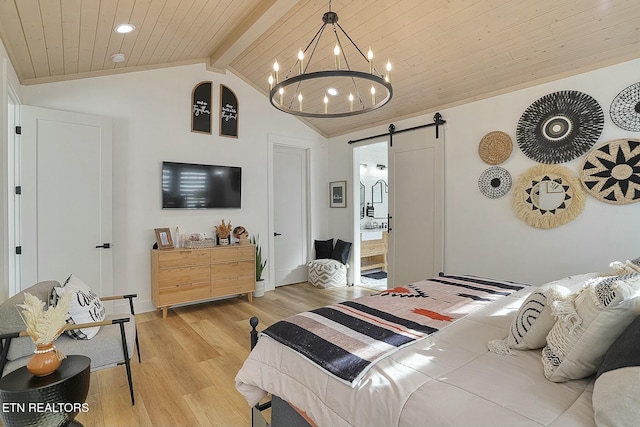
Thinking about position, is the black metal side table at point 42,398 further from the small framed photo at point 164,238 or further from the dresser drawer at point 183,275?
the small framed photo at point 164,238

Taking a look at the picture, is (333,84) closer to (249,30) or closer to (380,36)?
(380,36)

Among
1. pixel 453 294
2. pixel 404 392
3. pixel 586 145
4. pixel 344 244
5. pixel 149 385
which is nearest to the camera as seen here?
pixel 404 392

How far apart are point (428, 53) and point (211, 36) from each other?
235cm

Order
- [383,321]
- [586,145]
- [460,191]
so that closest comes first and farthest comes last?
[383,321], [586,145], [460,191]

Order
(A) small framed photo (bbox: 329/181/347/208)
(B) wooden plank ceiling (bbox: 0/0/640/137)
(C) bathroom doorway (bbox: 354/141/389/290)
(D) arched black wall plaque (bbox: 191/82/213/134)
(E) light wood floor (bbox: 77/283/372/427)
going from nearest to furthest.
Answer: (E) light wood floor (bbox: 77/283/372/427) → (B) wooden plank ceiling (bbox: 0/0/640/137) → (D) arched black wall plaque (bbox: 191/82/213/134) → (A) small framed photo (bbox: 329/181/347/208) → (C) bathroom doorway (bbox: 354/141/389/290)

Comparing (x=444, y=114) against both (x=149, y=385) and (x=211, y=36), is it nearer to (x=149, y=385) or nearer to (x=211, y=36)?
(x=211, y=36)

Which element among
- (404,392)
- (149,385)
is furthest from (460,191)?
(149,385)

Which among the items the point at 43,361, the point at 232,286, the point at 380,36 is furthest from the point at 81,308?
the point at 380,36

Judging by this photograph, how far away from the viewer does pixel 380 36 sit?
10.9 feet

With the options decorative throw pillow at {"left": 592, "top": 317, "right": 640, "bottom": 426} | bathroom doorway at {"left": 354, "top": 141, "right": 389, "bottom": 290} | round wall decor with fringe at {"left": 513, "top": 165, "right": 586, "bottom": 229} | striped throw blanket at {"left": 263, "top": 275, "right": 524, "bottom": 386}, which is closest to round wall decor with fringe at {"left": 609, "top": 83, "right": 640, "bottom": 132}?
round wall decor with fringe at {"left": 513, "top": 165, "right": 586, "bottom": 229}

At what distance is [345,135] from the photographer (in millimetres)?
5430

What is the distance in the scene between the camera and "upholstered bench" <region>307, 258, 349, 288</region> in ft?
16.8

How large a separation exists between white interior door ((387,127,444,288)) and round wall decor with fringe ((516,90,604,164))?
0.96 meters

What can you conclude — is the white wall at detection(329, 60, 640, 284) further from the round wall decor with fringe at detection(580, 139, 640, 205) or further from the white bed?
the white bed
